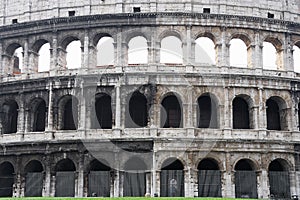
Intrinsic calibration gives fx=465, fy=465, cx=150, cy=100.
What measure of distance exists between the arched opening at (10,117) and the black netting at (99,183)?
5892mm

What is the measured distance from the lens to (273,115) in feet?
79.8

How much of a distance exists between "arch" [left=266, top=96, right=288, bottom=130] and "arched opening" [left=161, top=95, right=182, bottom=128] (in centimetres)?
467

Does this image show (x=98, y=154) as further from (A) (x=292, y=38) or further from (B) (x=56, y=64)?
(A) (x=292, y=38)

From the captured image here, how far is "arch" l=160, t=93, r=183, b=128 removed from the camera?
75.5 ft

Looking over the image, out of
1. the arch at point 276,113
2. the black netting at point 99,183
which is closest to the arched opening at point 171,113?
the black netting at point 99,183

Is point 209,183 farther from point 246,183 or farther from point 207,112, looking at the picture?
point 207,112

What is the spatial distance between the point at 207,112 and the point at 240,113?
1845mm

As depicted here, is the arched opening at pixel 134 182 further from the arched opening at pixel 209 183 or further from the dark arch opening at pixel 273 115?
the dark arch opening at pixel 273 115

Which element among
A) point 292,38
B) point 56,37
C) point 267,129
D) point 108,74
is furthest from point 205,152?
point 56,37

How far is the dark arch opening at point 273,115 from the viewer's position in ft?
79.2

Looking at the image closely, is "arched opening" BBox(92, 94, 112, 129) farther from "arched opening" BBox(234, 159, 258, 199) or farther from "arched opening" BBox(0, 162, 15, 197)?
"arched opening" BBox(234, 159, 258, 199)

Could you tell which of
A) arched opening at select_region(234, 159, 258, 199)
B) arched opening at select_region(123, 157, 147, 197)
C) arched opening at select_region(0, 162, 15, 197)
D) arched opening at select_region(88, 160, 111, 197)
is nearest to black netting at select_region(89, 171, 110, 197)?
arched opening at select_region(88, 160, 111, 197)

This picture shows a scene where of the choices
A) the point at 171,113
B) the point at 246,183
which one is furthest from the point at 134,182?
the point at 246,183

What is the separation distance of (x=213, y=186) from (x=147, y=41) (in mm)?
7850
